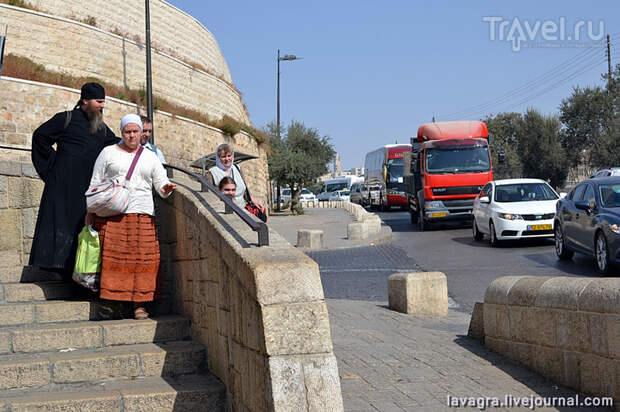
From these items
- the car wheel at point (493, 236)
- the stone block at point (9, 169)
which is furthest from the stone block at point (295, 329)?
the car wheel at point (493, 236)

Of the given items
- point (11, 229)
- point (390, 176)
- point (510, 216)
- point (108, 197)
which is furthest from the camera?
point (390, 176)

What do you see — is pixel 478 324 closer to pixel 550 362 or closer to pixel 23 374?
pixel 550 362

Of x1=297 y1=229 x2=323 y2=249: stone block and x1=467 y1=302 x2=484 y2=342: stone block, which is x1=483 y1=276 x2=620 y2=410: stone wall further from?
x1=297 y1=229 x2=323 y2=249: stone block

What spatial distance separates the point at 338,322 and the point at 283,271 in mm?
4295

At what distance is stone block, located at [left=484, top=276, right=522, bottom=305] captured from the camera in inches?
269

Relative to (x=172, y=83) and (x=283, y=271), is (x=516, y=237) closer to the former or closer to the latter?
(x=283, y=271)

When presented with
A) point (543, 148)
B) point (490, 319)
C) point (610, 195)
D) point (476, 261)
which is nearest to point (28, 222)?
point (490, 319)

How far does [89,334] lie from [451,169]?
2009cm

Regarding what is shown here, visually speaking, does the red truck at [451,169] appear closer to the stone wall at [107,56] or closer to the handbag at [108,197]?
the stone wall at [107,56]

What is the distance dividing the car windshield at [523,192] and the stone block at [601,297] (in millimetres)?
14172

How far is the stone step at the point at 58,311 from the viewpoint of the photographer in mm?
5898

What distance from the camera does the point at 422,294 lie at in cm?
964

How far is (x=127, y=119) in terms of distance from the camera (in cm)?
623

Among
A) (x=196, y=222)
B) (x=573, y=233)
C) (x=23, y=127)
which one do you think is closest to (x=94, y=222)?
(x=196, y=222)
